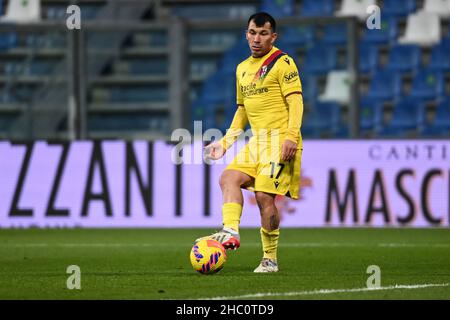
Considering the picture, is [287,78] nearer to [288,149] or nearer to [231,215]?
[288,149]

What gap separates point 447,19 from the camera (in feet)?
61.6

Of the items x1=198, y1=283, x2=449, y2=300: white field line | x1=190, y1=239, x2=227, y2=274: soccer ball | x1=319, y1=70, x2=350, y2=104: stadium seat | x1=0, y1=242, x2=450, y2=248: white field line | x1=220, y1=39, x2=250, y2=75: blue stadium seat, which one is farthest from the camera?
x1=220, y1=39, x2=250, y2=75: blue stadium seat

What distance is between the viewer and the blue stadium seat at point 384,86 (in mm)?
19469

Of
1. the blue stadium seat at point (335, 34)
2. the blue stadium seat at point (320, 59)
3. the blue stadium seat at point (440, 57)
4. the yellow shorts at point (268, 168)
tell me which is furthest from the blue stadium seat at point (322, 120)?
the yellow shorts at point (268, 168)

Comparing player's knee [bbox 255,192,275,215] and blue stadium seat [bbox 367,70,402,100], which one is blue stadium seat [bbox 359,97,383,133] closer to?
blue stadium seat [bbox 367,70,402,100]

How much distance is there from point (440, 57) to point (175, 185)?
5808 millimetres

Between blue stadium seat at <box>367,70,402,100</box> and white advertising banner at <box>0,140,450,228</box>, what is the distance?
13.5ft

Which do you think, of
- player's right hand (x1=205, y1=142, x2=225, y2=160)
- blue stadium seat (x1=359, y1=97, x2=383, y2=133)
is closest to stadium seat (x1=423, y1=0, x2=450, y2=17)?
blue stadium seat (x1=359, y1=97, x2=383, y2=133)

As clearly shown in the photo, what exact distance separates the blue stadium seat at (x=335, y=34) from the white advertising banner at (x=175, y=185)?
6.74 ft

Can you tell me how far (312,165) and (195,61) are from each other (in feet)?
12.8

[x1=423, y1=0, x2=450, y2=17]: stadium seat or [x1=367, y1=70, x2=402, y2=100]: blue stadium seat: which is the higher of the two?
[x1=423, y1=0, x2=450, y2=17]: stadium seat

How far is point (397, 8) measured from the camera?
20.0m

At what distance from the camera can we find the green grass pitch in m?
7.21

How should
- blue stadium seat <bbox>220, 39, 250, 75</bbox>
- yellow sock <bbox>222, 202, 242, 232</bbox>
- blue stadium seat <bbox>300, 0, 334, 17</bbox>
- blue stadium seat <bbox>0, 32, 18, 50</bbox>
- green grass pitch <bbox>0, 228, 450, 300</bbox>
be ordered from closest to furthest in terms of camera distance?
green grass pitch <bbox>0, 228, 450, 300</bbox> < yellow sock <bbox>222, 202, 242, 232</bbox> < blue stadium seat <bbox>220, 39, 250, 75</bbox> < blue stadium seat <bbox>0, 32, 18, 50</bbox> < blue stadium seat <bbox>300, 0, 334, 17</bbox>
